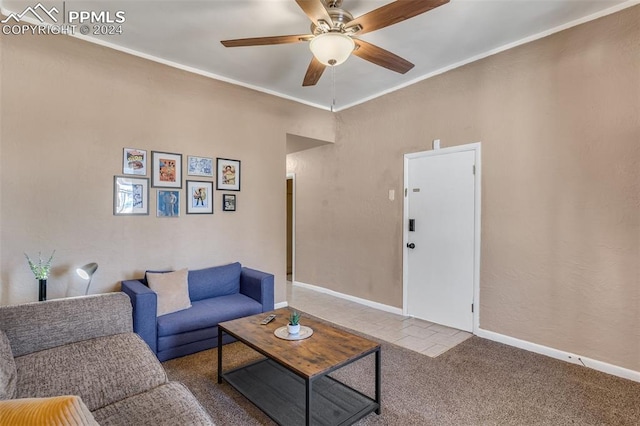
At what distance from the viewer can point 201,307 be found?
312 centimetres

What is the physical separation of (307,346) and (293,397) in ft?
1.54

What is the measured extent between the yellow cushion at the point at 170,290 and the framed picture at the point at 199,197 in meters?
0.81

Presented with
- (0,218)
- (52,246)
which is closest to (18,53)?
(0,218)

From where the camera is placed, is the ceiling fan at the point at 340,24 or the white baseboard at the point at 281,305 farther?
the white baseboard at the point at 281,305

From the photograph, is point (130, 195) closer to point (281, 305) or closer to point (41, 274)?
point (41, 274)

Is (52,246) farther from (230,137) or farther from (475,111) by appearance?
(475,111)

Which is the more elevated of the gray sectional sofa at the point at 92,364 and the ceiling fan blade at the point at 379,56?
the ceiling fan blade at the point at 379,56

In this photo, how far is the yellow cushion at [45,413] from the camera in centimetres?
76

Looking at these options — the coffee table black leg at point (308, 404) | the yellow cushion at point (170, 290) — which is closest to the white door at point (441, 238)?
the coffee table black leg at point (308, 404)

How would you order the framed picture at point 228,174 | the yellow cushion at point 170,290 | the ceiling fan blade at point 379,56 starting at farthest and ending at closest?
1. the framed picture at point 228,174
2. the yellow cushion at point 170,290
3. the ceiling fan blade at point 379,56

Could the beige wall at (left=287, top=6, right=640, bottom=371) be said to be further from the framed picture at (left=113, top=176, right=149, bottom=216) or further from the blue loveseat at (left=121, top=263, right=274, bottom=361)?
the framed picture at (left=113, top=176, right=149, bottom=216)

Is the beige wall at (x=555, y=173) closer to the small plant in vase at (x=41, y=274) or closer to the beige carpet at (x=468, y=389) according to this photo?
the beige carpet at (x=468, y=389)

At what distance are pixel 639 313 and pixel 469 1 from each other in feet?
9.10

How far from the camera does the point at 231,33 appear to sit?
2.86 metres
